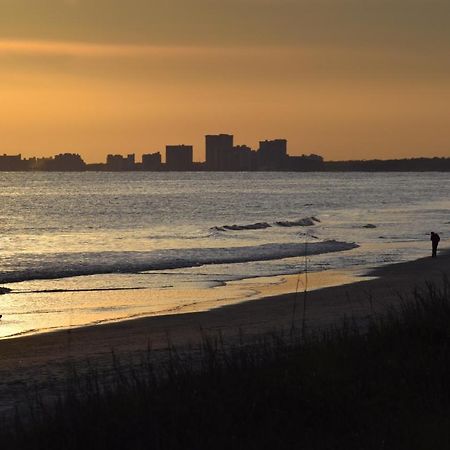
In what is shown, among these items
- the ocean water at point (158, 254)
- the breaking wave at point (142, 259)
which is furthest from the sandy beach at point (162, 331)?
the breaking wave at point (142, 259)

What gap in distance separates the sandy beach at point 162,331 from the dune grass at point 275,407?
5.96ft

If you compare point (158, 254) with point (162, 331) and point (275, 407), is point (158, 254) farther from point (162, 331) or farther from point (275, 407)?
point (275, 407)

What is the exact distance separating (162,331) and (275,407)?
1116cm

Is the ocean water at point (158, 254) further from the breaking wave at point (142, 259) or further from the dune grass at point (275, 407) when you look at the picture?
the dune grass at point (275, 407)

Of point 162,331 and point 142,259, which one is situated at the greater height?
point 162,331

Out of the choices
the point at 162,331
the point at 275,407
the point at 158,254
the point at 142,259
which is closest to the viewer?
the point at 275,407

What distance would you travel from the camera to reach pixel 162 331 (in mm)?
20391

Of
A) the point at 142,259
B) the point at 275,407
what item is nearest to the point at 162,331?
the point at 275,407

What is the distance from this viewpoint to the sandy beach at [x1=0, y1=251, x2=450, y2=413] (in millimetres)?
14922

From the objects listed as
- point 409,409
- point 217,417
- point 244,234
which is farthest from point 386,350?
point 244,234

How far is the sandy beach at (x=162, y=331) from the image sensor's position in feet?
49.0

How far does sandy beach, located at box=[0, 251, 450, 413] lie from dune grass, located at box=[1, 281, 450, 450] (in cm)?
182

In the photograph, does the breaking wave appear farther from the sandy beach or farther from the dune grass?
the dune grass

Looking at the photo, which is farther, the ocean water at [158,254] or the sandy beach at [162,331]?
the ocean water at [158,254]
